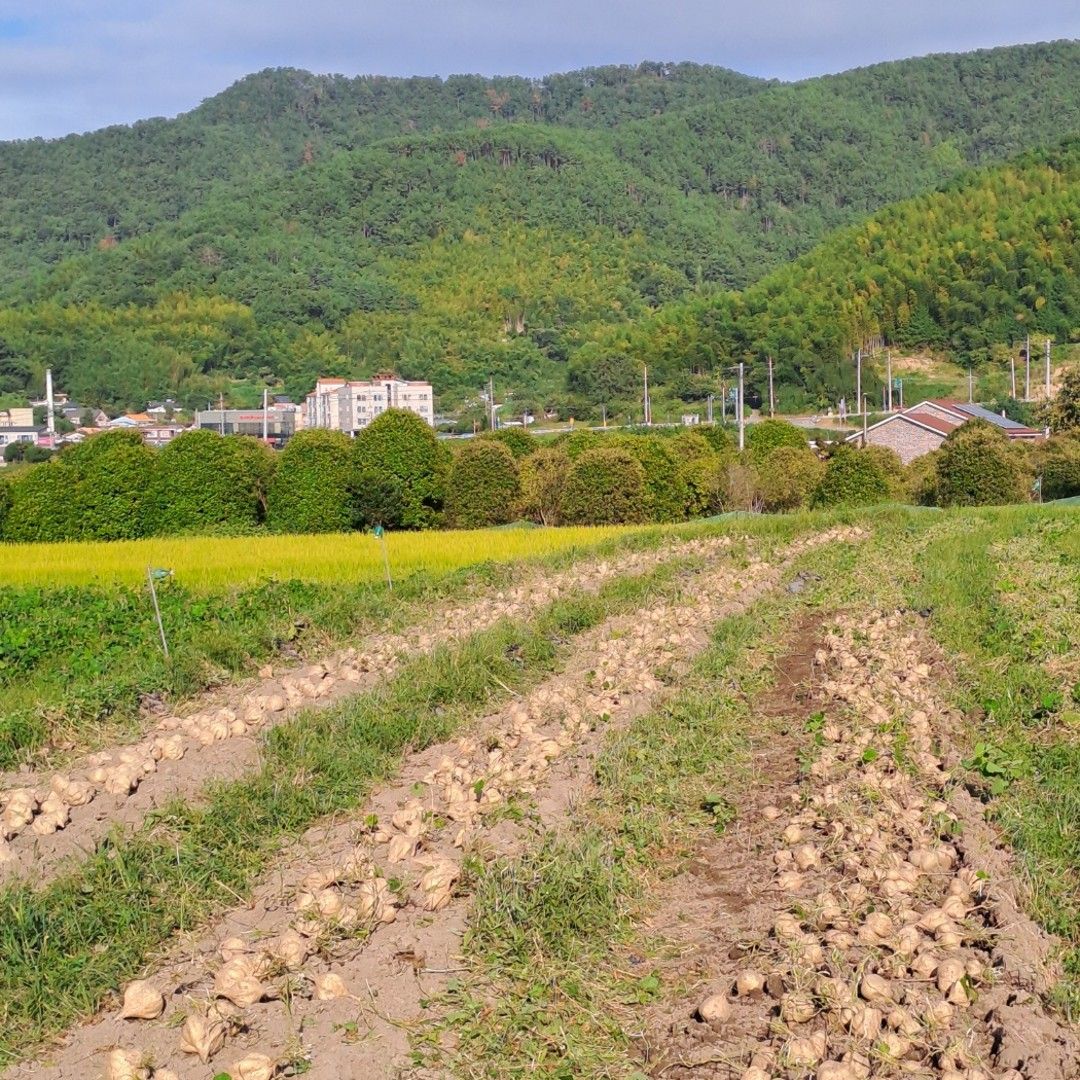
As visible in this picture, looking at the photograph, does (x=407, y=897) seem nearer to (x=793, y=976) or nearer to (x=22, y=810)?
(x=793, y=976)

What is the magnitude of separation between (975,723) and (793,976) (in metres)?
4.12

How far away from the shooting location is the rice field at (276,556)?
20062 millimetres

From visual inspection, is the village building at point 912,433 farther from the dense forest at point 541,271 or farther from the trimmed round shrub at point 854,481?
the dense forest at point 541,271

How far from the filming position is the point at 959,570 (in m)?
16.4

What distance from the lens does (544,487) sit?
35000mm

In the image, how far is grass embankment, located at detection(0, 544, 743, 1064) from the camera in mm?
5180

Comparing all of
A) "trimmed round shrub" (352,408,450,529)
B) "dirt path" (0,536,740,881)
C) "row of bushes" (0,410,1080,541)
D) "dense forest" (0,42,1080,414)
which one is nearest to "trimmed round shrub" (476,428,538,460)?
"row of bushes" (0,410,1080,541)

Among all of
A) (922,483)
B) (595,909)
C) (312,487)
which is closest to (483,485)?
(312,487)

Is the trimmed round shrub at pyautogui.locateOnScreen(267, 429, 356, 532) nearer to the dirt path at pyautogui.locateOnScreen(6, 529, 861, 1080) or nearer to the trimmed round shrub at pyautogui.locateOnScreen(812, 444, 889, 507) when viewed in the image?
the trimmed round shrub at pyautogui.locateOnScreen(812, 444, 889, 507)

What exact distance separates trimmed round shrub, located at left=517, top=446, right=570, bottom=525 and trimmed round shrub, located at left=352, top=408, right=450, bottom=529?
2.29 m

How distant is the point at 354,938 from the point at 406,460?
2894 centimetres

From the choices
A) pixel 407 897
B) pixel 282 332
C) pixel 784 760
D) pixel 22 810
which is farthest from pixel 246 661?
pixel 282 332

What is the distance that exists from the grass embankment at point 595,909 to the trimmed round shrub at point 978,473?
27771 mm

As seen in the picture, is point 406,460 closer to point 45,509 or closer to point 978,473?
point 45,509
